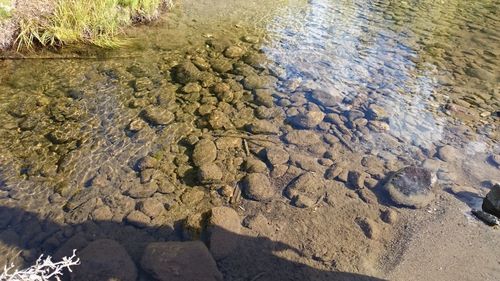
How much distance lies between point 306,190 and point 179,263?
191 centimetres

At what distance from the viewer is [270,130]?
5.74 m

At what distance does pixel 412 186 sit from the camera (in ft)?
15.3

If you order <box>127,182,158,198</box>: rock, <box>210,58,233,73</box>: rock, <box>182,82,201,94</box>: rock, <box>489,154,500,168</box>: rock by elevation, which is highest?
<box>210,58,233,73</box>: rock

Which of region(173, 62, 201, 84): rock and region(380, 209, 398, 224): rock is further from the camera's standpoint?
region(173, 62, 201, 84): rock

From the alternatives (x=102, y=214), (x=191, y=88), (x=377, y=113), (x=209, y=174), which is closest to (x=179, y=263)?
(x=102, y=214)

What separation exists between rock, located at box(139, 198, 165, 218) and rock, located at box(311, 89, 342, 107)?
353 centimetres

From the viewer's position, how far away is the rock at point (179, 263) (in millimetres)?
→ 3449

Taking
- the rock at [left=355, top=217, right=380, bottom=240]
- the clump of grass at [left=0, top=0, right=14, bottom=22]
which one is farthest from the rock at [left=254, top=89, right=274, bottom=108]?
the clump of grass at [left=0, top=0, right=14, bottom=22]

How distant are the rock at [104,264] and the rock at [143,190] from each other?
848 mm

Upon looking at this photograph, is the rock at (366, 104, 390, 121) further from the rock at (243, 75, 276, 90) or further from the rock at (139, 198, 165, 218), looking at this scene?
the rock at (139, 198, 165, 218)

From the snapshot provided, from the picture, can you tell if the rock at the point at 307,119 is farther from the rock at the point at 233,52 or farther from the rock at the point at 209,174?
the rock at the point at 233,52

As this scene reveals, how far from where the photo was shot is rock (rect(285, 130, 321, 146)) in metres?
5.53

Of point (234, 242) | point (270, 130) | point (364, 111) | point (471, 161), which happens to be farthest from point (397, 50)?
point (234, 242)

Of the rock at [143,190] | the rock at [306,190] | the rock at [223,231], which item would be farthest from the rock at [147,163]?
the rock at [306,190]
